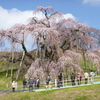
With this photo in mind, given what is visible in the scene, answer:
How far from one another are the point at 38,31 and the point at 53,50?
3.60 metres

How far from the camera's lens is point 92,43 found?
2781cm

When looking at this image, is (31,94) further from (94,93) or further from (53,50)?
(53,50)

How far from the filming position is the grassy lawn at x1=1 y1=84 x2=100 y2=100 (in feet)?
50.2

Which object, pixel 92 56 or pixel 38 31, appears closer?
pixel 38 31

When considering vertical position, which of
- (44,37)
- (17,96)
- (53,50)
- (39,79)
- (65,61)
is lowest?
(17,96)

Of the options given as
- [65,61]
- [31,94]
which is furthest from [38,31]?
[31,94]

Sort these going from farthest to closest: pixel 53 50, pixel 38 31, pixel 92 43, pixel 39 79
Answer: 1. pixel 92 43
2. pixel 53 50
3. pixel 38 31
4. pixel 39 79

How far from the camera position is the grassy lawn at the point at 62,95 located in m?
15.3

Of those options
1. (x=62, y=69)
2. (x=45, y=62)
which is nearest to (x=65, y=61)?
(x=62, y=69)

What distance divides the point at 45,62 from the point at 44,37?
327 centimetres

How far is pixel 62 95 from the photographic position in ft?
52.2

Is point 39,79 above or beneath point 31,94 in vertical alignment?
above

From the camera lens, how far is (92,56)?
25406 millimetres

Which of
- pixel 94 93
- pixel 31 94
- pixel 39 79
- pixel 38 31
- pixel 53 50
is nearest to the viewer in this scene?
pixel 94 93
